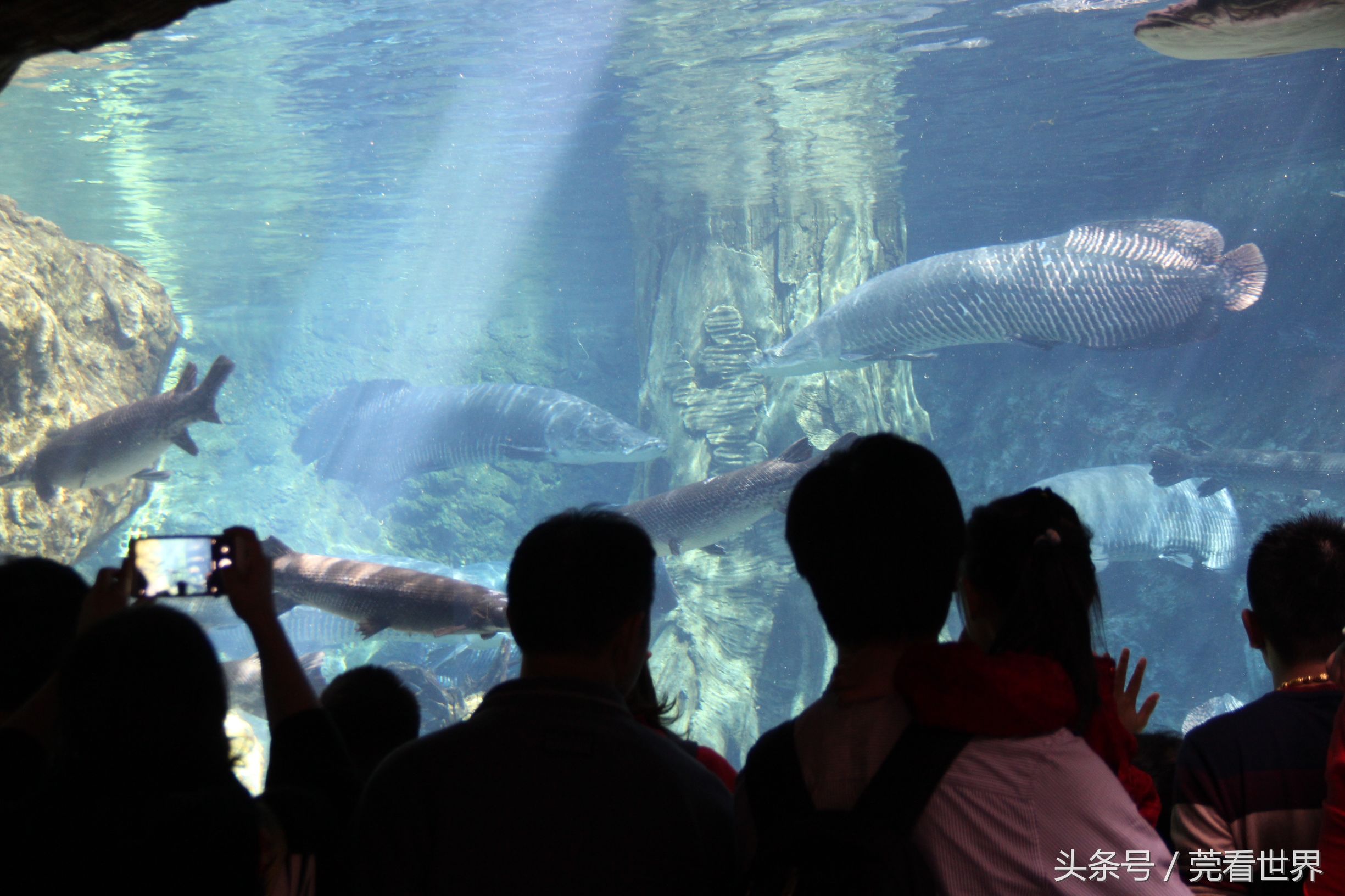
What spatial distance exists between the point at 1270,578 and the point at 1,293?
11.2 metres

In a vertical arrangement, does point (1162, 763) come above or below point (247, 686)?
above

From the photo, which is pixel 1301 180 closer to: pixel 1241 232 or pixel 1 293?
pixel 1241 232

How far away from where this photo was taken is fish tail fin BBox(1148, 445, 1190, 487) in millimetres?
11727

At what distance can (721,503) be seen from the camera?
828 centimetres

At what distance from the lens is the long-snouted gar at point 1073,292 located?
852 cm

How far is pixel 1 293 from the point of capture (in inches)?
336

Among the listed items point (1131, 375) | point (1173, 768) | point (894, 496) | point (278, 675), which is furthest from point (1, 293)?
point (1131, 375)

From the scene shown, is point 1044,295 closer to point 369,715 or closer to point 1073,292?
point 1073,292

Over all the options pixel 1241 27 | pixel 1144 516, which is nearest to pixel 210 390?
pixel 1241 27

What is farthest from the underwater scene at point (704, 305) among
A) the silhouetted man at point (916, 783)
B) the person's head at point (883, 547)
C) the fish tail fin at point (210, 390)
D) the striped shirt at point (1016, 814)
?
the striped shirt at point (1016, 814)

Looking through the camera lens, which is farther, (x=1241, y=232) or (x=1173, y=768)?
(x=1241, y=232)

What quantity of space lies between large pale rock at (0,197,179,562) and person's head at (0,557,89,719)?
788 cm

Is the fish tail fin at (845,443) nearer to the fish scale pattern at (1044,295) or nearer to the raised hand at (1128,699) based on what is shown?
the raised hand at (1128,699)

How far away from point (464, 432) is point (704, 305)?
17.2ft
